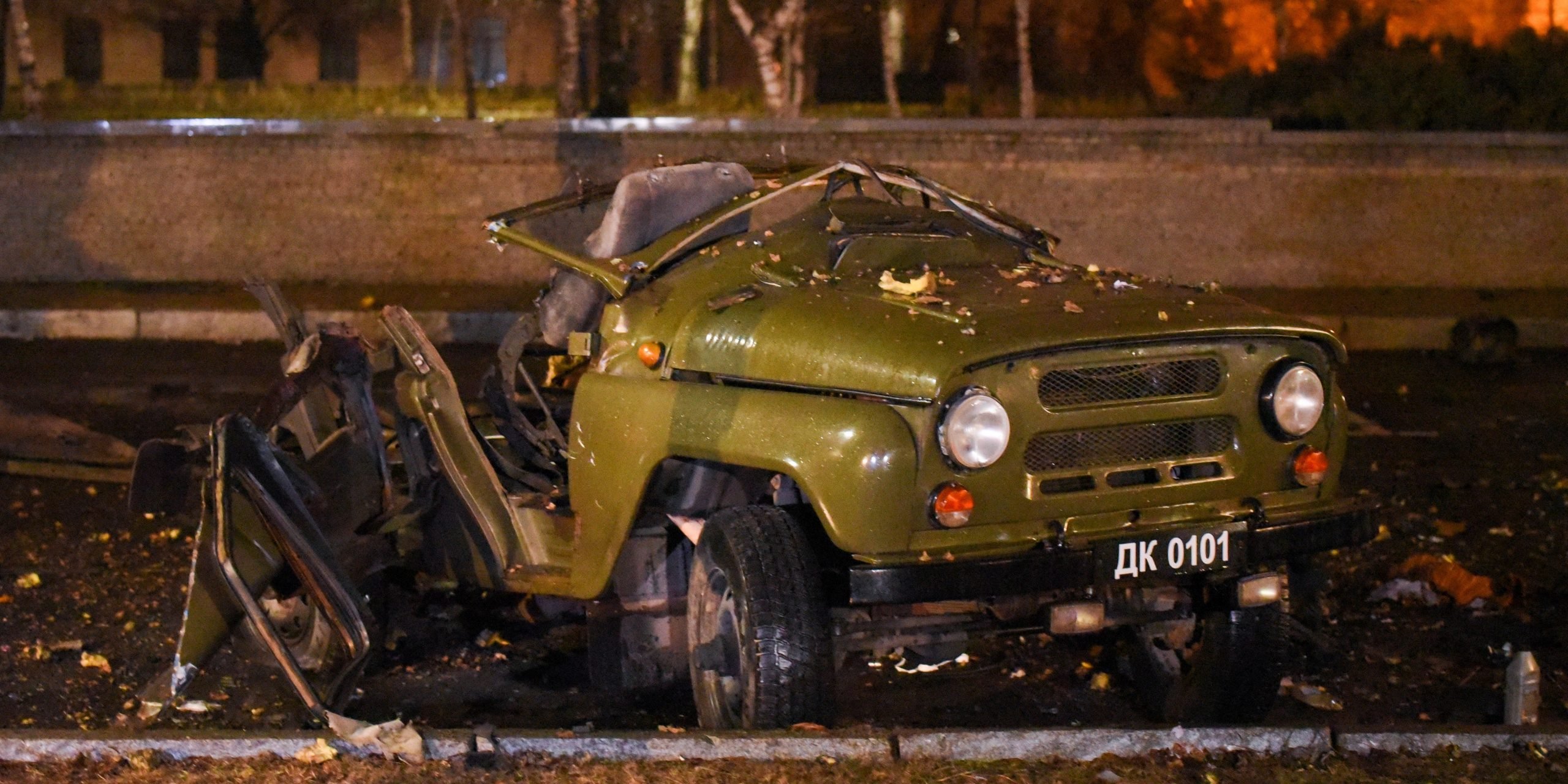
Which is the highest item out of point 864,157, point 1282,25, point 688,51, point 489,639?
point 1282,25

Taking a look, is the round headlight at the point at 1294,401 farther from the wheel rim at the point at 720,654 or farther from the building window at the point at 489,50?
the building window at the point at 489,50

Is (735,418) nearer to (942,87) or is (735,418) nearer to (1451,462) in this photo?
(1451,462)

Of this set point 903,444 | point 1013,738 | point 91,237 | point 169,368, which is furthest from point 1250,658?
point 91,237

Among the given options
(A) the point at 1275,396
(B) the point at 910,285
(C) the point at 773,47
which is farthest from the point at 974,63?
(A) the point at 1275,396

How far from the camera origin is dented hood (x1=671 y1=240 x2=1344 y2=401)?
4.05m

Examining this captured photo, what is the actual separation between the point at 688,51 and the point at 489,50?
41.5 feet

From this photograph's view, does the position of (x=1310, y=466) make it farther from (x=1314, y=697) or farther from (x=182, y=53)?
(x=182, y=53)

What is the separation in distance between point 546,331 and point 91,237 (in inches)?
508

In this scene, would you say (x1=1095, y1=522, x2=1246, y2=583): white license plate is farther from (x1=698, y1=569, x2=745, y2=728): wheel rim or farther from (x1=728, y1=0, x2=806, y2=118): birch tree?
A: (x1=728, y1=0, x2=806, y2=118): birch tree

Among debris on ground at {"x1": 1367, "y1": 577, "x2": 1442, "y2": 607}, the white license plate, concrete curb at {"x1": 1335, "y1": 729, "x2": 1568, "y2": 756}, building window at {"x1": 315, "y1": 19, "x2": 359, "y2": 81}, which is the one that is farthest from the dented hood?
building window at {"x1": 315, "y1": 19, "x2": 359, "y2": 81}

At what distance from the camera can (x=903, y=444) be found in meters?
3.97

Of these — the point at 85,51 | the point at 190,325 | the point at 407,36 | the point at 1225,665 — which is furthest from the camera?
the point at 85,51

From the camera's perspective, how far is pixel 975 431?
402cm

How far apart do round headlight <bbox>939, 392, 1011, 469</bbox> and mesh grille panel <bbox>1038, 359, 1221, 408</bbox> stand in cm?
16
